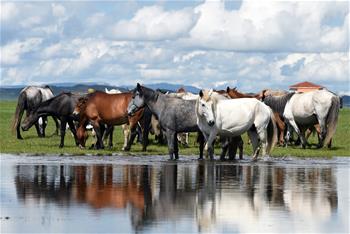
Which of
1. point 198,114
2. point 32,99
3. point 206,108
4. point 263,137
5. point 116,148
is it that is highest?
point 32,99

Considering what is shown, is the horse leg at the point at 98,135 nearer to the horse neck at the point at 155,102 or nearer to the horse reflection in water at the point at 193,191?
the horse neck at the point at 155,102

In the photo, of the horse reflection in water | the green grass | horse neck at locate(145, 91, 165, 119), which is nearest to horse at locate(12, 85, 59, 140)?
the green grass

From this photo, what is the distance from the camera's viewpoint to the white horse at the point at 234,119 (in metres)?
24.5

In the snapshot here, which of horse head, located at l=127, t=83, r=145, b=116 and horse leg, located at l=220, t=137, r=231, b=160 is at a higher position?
horse head, located at l=127, t=83, r=145, b=116

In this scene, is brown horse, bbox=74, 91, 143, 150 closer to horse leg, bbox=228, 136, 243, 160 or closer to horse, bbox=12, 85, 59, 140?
horse leg, bbox=228, 136, 243, 160

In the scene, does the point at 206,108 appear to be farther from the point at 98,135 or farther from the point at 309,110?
the point at 309,110

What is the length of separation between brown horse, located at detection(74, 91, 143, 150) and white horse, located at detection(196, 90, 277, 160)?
4165 mm

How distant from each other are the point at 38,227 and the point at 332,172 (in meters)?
10.6

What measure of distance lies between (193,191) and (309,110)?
16518 millimetres

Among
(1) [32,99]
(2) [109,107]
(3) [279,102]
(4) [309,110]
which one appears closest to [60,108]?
(2) [109,107]

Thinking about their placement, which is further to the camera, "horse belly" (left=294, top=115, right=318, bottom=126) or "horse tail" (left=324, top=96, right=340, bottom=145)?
"horse belly" (left=294, top=115, right=318, bottom=126)

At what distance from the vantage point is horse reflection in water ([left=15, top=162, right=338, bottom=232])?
1400 centimetres

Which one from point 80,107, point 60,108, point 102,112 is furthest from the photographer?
point 60,108

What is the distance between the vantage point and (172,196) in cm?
1631
